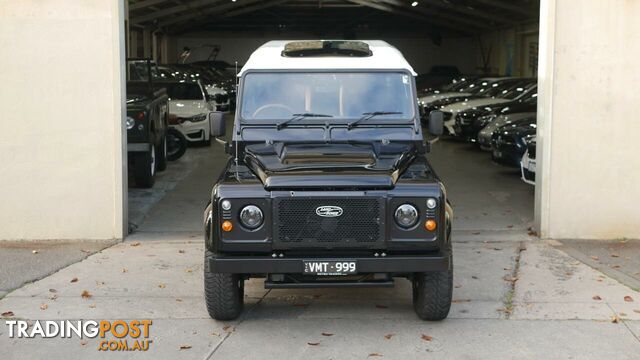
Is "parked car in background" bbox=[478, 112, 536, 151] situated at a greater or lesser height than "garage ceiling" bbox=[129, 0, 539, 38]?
lesser

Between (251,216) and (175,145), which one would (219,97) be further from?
(251,216)

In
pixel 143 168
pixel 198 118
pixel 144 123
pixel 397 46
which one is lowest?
pixel 143 168

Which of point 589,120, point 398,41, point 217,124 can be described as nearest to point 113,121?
point 217,124

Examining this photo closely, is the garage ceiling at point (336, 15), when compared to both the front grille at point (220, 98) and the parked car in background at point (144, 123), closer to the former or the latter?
the front grille at point (220, 98)

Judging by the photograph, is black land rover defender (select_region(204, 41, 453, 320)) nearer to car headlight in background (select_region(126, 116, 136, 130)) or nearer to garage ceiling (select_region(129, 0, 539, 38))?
car headlight in background (select_region(126, 116, 136, 130))

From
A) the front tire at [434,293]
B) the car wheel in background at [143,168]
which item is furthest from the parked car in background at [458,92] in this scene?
the front tire at [434,293]

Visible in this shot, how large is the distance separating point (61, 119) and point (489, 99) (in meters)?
12.4

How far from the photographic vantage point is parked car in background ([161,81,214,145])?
736 inches

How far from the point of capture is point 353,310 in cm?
711

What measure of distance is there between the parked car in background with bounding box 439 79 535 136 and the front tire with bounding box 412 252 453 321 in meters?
13.0

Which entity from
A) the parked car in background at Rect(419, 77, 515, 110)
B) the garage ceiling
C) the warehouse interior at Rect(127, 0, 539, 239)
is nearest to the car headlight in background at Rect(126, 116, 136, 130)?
the warehouse interior at Rect(127, 0, 539, 239)

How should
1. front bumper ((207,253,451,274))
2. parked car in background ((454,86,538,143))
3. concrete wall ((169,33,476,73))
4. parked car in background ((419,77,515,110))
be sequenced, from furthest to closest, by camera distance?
concrete wall ((169,33,476,73)), parked car in background ((419,77,515,110)), parked car in background ((454,86,538,143)), front bumper ((207,253,451,274))

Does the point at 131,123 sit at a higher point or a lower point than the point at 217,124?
lower

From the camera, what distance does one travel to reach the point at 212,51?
48.3 m
